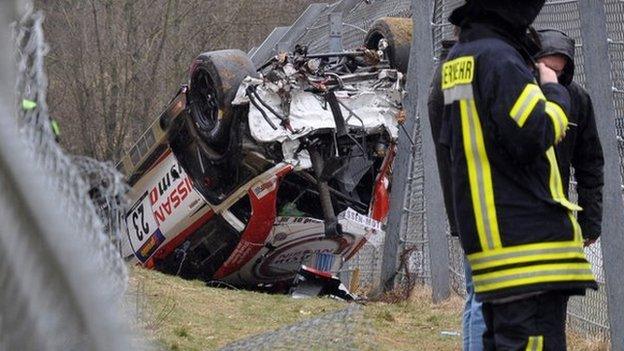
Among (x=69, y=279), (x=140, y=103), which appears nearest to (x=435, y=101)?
(x=69, y=279)

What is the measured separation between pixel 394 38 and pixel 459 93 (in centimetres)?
588

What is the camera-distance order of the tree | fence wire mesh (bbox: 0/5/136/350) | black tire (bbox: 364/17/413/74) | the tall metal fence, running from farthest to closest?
the tree < black tire (bbox: 364/17/413/74) < the tall metal fence < fence wire mesh (bbox: 0/5/136/350)

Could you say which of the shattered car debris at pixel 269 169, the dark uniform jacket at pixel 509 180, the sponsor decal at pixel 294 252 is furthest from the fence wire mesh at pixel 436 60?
the dark uniform jacket at pixel 509 180

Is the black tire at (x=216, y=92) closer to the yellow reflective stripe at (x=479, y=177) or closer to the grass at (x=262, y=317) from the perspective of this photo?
the grass at (x=262, y=317)

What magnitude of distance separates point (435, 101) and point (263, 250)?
17.3 feet

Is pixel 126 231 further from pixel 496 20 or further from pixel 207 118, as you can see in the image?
pixel 496 20

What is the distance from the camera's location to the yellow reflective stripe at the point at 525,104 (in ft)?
11.1

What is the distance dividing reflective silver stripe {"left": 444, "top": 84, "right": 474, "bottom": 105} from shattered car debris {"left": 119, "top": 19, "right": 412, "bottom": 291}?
4.55 meters

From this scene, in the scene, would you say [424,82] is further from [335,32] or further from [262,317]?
[335,32]

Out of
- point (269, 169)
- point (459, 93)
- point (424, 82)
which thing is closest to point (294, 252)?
point (269, 169)

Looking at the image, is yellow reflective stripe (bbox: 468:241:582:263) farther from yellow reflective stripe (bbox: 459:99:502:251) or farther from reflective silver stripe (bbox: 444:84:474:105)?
reflective silver stripe (bbox: 444:84:474:105)

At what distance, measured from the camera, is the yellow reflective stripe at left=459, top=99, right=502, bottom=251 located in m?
3.42

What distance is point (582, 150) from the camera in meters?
4.10

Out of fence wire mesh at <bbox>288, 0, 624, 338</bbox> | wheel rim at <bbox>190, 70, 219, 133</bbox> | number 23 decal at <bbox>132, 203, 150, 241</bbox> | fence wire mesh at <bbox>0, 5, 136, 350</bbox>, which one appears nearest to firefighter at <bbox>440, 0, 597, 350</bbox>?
fence wire mesh at <bbox>288, 0, 624, 338</bbox>
